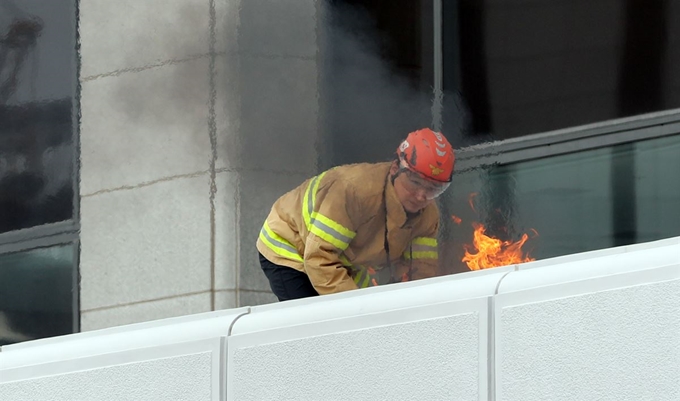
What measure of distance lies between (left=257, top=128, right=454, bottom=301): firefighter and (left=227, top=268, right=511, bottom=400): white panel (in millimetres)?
835

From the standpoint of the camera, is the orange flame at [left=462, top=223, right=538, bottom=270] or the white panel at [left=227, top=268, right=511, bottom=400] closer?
the white panel at [left=227, top=268, right=511, bottom=400]

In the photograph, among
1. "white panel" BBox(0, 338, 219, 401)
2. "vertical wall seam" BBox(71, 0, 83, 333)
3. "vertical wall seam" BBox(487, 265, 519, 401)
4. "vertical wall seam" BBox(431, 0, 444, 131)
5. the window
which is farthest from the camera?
the window

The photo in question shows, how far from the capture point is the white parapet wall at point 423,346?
4.64m

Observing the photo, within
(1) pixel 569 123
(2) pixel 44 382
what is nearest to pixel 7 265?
(2) pixel 44 382

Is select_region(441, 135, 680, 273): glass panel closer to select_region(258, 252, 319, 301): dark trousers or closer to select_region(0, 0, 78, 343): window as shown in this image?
select_region(258, 252, 319, 301): dark trousers

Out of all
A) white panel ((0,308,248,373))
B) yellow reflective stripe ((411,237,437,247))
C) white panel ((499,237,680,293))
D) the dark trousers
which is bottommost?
white panel ((0,308,248,373))

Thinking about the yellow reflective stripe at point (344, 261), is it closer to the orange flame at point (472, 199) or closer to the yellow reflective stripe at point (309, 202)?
the yellow reflective stripe at point (309, 202)

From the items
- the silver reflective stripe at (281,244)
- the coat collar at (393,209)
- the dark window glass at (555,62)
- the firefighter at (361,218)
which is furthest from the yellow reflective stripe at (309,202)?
the dark window glass at (555,62)

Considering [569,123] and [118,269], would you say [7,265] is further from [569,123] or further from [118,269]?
Answer: [569,123]

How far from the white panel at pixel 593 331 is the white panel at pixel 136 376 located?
1201 millimetres

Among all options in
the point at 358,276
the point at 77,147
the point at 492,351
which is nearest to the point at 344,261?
the point at 358,276

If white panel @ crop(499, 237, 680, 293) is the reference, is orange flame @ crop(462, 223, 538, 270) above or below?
above

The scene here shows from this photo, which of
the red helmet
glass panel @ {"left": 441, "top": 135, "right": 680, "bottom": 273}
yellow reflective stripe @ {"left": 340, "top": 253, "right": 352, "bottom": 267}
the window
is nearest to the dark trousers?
yellow reflective stripe @ {"left": 340, "top": 253, "right": 352, "bottom": 267}

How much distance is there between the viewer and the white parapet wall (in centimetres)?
464
